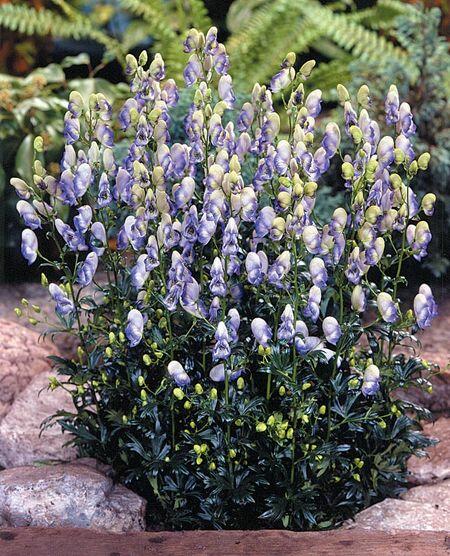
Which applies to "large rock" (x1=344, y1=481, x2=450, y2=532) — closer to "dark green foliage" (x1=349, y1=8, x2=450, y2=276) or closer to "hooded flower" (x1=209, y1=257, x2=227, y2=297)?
"hooded flower" (x1=209, y1=257, x2=227, y2=297)

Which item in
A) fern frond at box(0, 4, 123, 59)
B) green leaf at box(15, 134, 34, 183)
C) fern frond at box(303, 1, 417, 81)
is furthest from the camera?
fern frond at box(0, 4, 123, 59)

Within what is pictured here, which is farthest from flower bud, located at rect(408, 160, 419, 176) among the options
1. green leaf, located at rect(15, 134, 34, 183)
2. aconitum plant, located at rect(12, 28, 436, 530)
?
green leaf, located at rect(15, 134, 34, 183)

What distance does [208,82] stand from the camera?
108 inches

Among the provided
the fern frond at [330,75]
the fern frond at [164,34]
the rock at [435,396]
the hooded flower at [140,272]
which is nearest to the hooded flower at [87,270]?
the hooded flower at [140,272]

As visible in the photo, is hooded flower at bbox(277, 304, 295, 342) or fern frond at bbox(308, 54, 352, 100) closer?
hooded flower at bbox(277, 304, 295, 342)

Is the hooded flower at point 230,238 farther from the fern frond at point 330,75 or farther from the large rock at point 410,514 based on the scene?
the fern frond at point 330,75

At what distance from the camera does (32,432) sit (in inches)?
135

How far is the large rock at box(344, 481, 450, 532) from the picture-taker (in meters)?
2.85

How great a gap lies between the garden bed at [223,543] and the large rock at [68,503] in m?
0.26

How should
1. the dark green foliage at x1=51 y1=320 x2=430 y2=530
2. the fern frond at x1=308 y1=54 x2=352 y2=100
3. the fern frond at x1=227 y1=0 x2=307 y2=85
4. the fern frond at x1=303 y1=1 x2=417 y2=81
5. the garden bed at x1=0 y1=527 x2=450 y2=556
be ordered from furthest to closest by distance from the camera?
the fern frond at x1=227 y1=0 x2=307 y2=85 → the fern frond at x1=308 y1=54 x2=352 y2=100 → the fern frond at x1=303 y1=1 x2=417 y2=81 → the dark green foliage at x1=51 y1=320 x2=430 y2=530 → the garden bed at x1=0 y1=527 x2=450 y2=556

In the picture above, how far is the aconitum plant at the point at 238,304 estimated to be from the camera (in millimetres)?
2602

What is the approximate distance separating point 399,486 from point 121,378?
1101mm

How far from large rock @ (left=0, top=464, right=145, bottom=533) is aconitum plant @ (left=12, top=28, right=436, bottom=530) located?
94mm

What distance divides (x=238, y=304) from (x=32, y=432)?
105 centimetres
